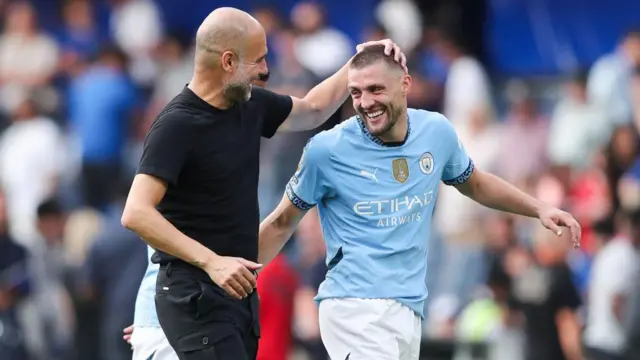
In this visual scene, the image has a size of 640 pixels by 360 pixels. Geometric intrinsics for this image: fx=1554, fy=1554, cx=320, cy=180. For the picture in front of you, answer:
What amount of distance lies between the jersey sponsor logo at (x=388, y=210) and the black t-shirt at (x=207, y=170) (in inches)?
21.7

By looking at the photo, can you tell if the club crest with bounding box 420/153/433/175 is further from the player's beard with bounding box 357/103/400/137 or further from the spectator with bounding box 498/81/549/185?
the spectator with bounding box 498/81/549/185

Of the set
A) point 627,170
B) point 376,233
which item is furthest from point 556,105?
point 376,233

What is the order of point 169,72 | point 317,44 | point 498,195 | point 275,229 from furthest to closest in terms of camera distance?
point 169,72
point 317,44
point 498,195
point 275,229

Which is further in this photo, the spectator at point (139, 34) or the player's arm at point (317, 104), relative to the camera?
the spectator at point (139, 34)

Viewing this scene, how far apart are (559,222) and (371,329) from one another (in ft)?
3.81

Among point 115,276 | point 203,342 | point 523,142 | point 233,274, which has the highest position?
point 523,142

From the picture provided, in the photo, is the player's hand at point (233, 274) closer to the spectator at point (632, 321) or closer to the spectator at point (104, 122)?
the spectator at point (632, 321)

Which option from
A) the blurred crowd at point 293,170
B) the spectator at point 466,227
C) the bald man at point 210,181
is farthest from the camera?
the spectator at point 466,227

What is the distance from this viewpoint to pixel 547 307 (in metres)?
12.9

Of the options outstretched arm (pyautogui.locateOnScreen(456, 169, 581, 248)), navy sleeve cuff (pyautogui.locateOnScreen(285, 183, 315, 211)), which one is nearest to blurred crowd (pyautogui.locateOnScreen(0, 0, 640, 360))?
outstretched arm (pyautogui.locateOnScreen(456, 169, 581, 248))

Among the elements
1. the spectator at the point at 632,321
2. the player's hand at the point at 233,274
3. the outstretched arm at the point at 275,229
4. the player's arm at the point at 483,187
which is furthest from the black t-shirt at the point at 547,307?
the player's hand at the point at 233,274

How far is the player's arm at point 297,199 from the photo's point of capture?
7.89 meters

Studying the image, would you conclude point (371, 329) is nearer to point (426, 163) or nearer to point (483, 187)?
point (426, 163)

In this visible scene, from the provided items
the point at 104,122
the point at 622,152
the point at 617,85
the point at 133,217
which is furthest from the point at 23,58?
the point at 133,217
